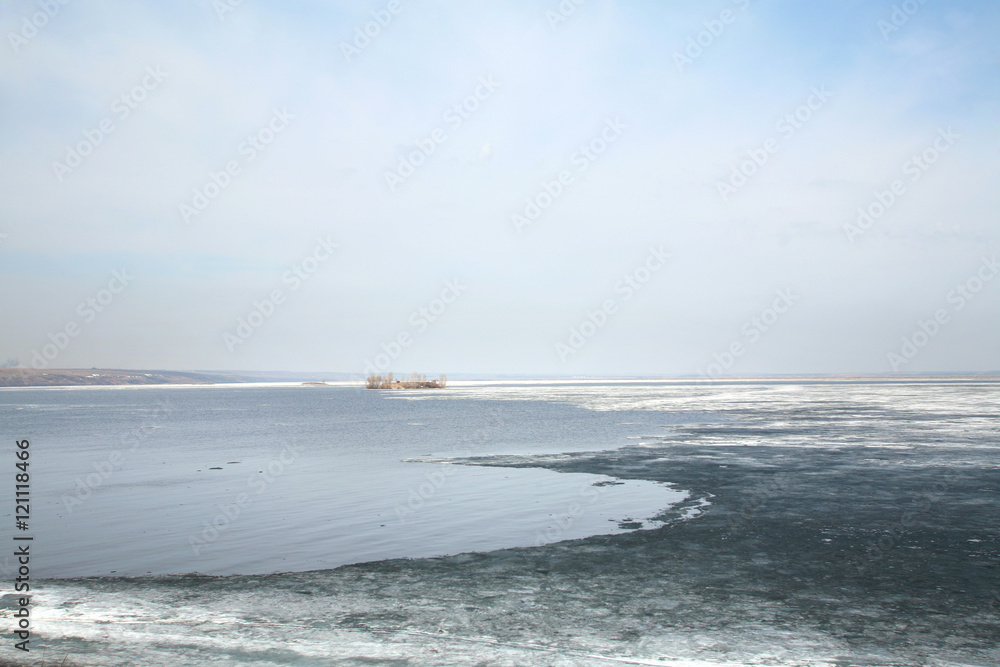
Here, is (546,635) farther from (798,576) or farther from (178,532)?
(178,532)

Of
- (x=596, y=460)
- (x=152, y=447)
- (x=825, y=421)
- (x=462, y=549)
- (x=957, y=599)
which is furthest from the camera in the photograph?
(x=825, y=421)

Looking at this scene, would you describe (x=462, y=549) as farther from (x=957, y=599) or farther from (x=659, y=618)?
(x=957, y=599)

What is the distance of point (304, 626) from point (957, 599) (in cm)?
781

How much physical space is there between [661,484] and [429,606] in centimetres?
1098

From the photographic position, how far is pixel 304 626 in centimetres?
754

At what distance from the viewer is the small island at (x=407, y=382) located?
162 meters

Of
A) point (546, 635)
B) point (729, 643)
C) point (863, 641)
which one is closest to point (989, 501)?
point (863, 641)

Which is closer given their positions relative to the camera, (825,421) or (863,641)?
(863,641)

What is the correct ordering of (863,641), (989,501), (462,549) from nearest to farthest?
(863,641)
(462,549)
(989,501)

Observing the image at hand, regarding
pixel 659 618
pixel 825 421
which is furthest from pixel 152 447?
pixel 825 421

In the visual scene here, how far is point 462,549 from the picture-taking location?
11.5 metres

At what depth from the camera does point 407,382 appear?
165375mm

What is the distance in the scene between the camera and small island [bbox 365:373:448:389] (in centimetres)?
16229

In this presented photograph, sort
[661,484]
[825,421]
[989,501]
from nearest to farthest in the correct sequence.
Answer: [989,501], [661,484], [825,421]
